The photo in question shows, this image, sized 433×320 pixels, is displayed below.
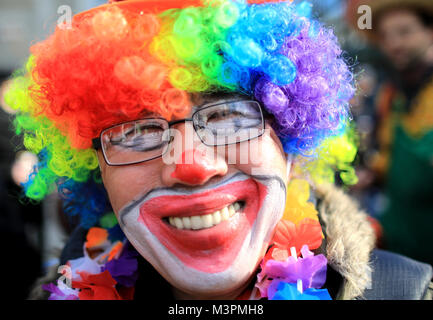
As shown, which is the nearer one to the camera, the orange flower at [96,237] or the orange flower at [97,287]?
the orange flower at [97,287]

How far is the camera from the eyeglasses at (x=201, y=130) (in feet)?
4.11

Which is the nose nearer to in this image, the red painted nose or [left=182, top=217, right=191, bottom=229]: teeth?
the red painted nose

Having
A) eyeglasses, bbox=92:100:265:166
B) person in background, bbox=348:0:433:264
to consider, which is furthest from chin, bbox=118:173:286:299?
person in background, bbox=348:0:433:264

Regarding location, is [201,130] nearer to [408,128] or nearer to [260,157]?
[260,157]

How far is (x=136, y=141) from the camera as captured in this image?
4.23 ft

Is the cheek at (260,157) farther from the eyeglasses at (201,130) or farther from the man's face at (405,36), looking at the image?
the man's face at (405,36)

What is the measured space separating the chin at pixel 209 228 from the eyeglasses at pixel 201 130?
127 mm

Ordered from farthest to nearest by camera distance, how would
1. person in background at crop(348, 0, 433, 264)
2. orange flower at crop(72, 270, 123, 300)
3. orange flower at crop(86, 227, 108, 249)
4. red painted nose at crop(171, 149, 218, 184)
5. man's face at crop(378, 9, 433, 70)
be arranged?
man's face at crop(378, 9, 433, 70)
person in background at crop(348, 0, 433, 264)
orange flower at crop(86, 227, 108, 249)
orange flower at crop(72, 270, 123, 300)
red painted nose at crop(171, 149, 218, 184)

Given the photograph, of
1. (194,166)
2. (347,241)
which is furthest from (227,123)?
(347,241)

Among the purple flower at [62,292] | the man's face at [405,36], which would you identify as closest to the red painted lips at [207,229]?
the purple flower at [62,292]

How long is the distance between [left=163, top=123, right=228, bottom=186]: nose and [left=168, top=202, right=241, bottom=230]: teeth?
4.4 inches

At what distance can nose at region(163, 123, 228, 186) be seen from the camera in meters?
1.18

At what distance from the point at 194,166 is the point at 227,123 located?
19cm

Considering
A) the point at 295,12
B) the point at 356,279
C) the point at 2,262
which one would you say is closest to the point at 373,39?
the point at 295,12
